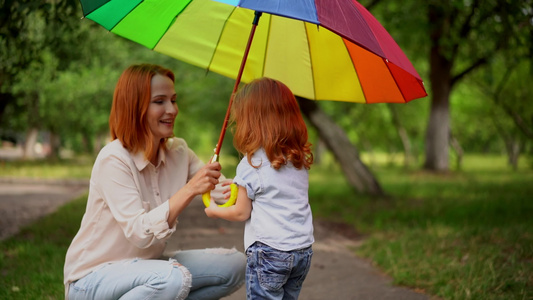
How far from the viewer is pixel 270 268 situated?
2873 mm

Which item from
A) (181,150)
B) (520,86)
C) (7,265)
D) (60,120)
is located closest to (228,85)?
(60,120)

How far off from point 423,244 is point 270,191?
3.59 meters

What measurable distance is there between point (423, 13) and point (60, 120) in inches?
644

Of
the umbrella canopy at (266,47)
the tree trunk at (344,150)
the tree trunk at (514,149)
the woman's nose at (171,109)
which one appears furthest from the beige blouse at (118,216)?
the tree trunk at (514,149)

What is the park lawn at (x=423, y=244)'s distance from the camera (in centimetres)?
444

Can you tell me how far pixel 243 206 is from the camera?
2934 millimetres

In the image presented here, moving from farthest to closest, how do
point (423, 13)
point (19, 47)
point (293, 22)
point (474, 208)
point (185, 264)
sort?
point (423, 13) → point (474, 208) → point (19, 47) → point (293, 22) → point (185, 264)

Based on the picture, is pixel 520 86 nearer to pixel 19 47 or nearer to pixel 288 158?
pixel 19 47

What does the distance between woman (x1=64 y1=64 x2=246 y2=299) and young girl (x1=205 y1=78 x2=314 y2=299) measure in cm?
20

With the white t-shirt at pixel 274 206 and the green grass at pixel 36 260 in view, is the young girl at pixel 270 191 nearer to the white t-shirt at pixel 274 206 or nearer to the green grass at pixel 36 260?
the white t-shirt at pixel 274 206

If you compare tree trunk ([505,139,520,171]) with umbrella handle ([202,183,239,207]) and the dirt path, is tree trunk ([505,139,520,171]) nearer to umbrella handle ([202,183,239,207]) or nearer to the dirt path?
the dirt path

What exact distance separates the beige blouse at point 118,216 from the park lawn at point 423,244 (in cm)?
136

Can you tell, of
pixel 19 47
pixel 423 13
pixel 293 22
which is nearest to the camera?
pixel 293 22

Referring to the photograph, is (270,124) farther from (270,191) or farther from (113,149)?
(113,149)
